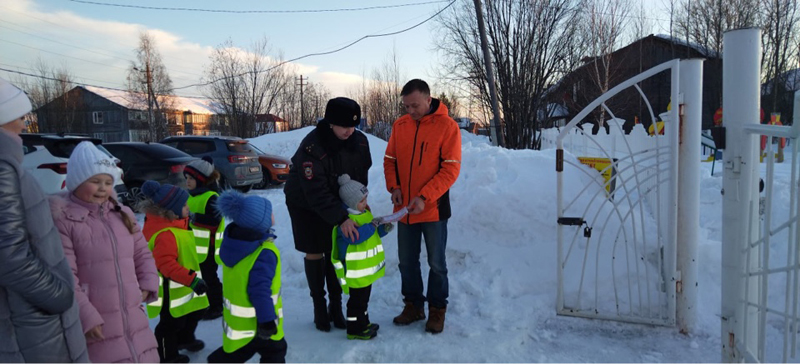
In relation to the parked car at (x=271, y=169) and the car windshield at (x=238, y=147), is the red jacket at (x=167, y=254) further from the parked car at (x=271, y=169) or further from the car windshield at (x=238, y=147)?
the parked car at (x=271, y=169)

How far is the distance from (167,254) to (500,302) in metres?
2.54

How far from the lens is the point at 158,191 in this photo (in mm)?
3205

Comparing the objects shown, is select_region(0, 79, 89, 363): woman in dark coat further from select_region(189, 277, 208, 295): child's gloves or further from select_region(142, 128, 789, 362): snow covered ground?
select_region(142, 128, 789, 362): snow covered ground

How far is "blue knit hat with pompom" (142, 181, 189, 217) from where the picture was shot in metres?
3.18

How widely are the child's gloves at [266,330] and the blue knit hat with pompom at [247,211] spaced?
48 centimetres

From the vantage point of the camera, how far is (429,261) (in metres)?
3.70

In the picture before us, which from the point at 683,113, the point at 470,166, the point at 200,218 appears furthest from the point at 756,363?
the point at 470,166

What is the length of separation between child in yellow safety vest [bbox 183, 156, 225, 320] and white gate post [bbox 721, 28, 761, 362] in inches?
125

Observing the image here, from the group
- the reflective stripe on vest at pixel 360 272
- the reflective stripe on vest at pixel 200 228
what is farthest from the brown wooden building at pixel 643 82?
the reflective stripe on vest at pixel 200 228

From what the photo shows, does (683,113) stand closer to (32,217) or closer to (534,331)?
(534,331)

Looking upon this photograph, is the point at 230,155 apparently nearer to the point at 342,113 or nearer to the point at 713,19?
the point at 342,113

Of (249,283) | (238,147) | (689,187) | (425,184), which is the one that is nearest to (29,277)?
(249,283)

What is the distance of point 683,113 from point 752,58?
827 millimetres

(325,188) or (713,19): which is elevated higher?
(713,19)
